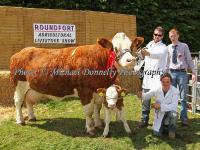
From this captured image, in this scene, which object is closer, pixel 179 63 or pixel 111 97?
pixel 111 97

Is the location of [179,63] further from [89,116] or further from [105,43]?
[89,116]

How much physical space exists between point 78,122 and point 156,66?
2.04 metres

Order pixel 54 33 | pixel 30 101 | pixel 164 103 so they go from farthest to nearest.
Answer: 1. pixel 54 33
2. pixel 30 101
3. pixel 164 103

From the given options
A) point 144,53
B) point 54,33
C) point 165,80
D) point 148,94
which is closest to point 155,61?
point 144,53

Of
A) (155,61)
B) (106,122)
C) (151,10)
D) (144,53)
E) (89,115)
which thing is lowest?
(106,122)

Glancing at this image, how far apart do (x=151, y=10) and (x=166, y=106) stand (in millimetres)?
8270

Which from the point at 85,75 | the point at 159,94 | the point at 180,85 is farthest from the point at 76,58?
the point at 180,85

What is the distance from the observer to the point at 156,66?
25.1 ft

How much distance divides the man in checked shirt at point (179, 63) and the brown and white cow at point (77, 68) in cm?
92

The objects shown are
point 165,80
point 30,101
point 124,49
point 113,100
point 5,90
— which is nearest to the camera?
point 113,100

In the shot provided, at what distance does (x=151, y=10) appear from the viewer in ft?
49.3

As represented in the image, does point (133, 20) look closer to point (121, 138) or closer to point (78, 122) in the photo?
point (78, 122)

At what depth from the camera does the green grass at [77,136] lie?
702 centimetres

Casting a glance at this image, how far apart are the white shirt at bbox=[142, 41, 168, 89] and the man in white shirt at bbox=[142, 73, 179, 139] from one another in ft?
0.66
